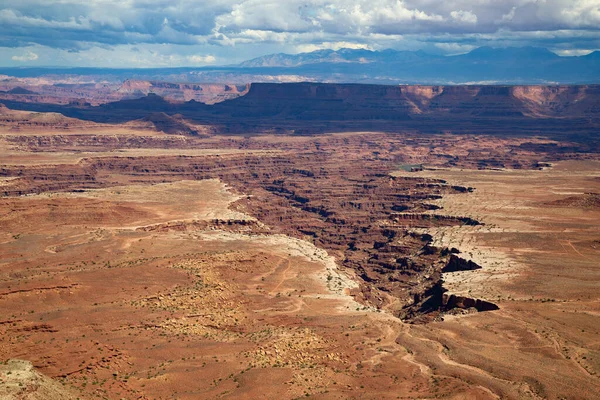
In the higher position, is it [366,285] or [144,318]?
[144,318]

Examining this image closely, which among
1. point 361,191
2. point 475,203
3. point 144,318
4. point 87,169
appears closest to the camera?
point 144,318

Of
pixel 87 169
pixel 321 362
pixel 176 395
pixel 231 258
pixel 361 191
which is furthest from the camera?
pixel 87 169

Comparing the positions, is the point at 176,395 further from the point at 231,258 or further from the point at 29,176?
the point at 29,176

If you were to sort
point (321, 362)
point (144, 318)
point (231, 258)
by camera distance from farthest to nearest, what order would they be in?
point (231, 258)
point (144, 318)
point (321, 362)

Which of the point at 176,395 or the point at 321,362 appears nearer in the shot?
the point at 176,395

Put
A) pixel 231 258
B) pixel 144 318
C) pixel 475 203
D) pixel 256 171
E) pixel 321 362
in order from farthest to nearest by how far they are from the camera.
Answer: pixel 256 171
pixel 475 203
pixel 231 258
pixel 144 318
pixel 321 362

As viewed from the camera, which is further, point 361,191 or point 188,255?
point 361,191

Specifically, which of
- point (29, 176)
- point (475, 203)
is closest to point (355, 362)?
point (475, 203)

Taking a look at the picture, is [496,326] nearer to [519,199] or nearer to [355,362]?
[355,362]

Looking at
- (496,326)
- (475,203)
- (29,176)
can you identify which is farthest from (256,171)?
(496,326)
